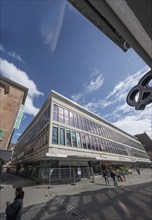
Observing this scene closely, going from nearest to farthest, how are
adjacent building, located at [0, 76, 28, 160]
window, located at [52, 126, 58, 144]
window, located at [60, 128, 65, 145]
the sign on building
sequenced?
1. adjacent building, located at [0, 76, 28, 160]
2. the sign on building
3. window, located at [52, 126, 58, 144]
4. window, located at [60, 128, 65, 145]

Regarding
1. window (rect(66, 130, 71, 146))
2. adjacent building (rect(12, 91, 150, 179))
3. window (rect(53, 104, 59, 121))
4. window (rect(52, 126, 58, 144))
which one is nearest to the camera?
adjacent building (rect(12, 91, 150, 179))

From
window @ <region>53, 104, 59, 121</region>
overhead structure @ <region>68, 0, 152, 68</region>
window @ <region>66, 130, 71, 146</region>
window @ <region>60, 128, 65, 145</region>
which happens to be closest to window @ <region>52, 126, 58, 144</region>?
window @ <region>60, 128, 65, 145</region>

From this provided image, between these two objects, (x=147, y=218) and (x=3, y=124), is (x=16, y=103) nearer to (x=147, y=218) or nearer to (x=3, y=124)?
(x=3, y=124)

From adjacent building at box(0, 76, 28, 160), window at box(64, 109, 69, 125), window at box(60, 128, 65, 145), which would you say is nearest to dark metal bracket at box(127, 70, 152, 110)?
adjacent building at box(0, 76, 28, 160)

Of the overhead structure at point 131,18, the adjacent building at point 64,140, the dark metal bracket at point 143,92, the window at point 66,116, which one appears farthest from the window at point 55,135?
the overhead structure at point 131,18

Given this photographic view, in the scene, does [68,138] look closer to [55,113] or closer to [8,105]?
[55,113]

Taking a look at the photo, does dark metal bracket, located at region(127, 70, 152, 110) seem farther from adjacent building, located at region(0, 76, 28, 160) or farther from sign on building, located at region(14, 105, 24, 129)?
sign on building, located at region(14, 105, 24, 129)

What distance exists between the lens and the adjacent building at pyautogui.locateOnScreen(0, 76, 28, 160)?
802 cm

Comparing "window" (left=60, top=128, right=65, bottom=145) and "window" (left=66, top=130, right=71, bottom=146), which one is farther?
"window" (left=66, top=130, right=71, bottom=146)

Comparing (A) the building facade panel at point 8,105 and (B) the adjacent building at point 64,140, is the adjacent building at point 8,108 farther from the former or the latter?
(B) the adjacent building at point 64,140

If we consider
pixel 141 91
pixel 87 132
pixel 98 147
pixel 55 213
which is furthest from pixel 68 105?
pixel 141 91

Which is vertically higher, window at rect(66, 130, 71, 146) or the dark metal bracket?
window at rect(66, 130, 71, 146)

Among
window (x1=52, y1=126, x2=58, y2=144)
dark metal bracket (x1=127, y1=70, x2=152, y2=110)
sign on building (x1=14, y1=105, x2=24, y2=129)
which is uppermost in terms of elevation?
window (x1=52, y1=126, x2=58, y2=144)

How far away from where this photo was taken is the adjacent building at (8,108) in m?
8.02
